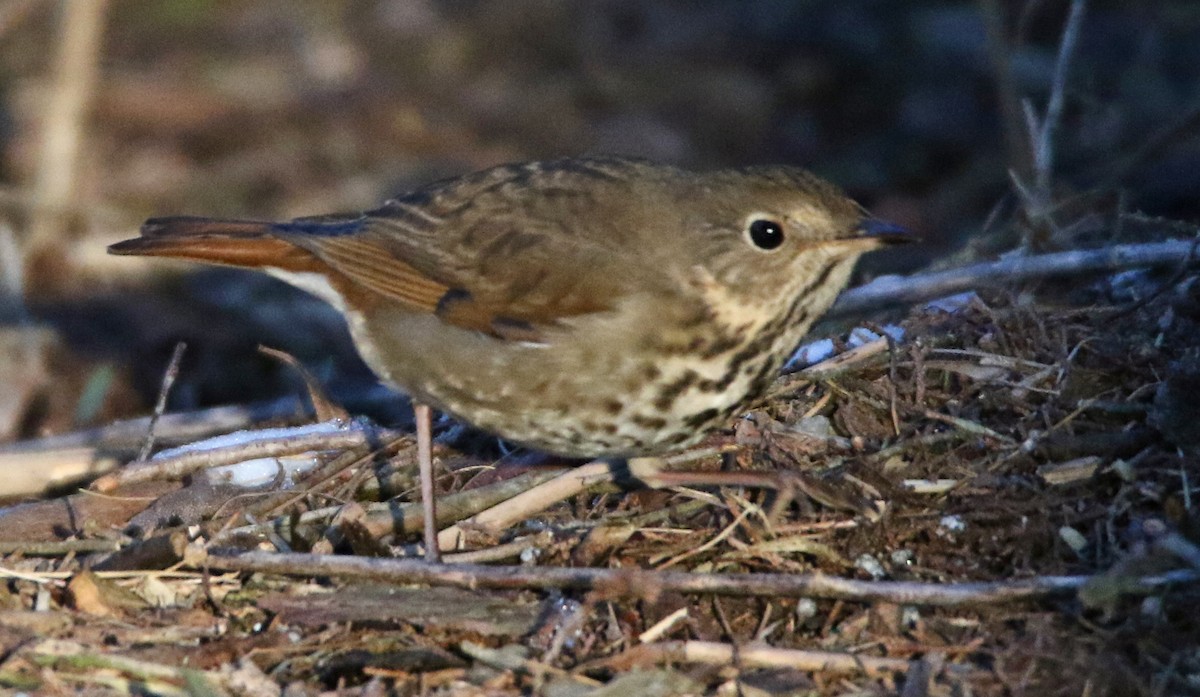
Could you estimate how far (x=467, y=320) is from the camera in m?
4.21

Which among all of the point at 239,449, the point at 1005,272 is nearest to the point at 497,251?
the point at 239,449

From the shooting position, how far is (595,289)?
4023mm

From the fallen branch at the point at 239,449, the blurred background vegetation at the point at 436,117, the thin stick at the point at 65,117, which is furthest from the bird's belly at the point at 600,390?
the thin stick at the point at 65,117

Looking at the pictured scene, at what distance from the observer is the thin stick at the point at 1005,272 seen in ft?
15.6

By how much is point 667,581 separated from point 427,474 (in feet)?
2.76

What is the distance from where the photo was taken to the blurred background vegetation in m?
7.24

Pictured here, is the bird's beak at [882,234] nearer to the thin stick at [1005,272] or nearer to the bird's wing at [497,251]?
the bird's wing at [497,251]

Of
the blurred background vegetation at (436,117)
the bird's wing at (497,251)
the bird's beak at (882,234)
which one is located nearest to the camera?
the bird's beak at (882,234)

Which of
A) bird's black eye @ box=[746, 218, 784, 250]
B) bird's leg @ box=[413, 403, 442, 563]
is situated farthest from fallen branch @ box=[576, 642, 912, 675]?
bird's black eye @ box=[746, 218, 784, 250]

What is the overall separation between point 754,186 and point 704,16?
21.4 ft

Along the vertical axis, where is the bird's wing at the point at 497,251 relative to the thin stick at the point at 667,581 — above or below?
above

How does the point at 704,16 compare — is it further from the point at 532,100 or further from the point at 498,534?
the point at 498,534

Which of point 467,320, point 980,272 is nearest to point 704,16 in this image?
point 980,272

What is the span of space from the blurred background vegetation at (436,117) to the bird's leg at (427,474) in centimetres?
236
